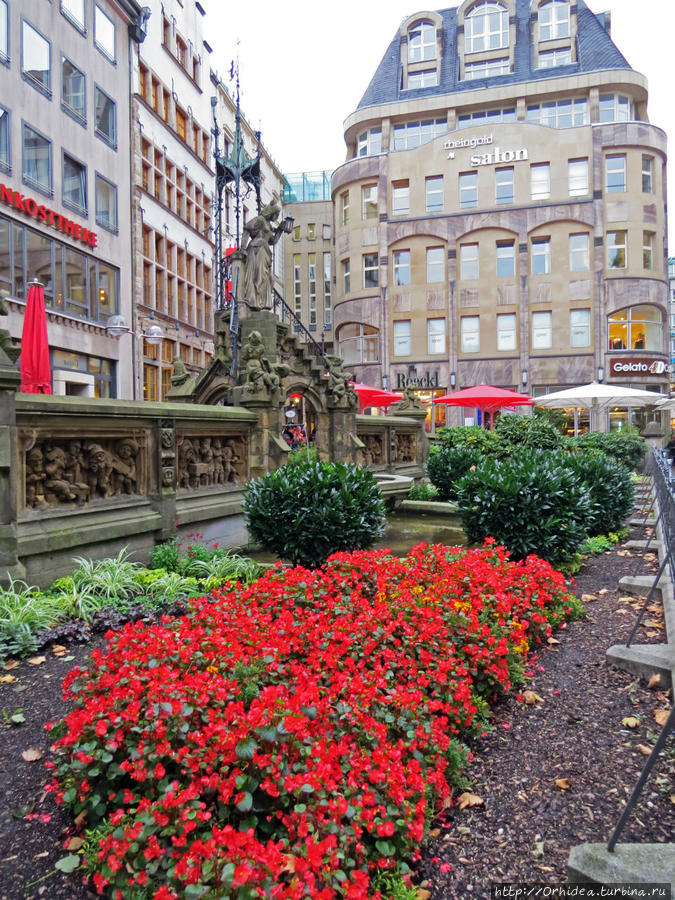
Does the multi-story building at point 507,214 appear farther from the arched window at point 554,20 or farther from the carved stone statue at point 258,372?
the carved stone statue at point 258,372

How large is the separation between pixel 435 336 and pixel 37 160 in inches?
1004

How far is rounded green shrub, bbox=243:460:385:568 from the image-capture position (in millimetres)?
7059

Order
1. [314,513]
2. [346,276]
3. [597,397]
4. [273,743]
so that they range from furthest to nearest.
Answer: [346,276], [597,397], [314,513], [273,743]

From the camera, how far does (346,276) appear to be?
4250 cm

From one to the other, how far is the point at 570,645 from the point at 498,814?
7.69 ft

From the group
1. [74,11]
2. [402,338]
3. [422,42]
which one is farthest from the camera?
[422,42]

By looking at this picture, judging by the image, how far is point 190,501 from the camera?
8.60 m

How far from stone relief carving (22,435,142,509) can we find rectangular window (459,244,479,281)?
35.3 m

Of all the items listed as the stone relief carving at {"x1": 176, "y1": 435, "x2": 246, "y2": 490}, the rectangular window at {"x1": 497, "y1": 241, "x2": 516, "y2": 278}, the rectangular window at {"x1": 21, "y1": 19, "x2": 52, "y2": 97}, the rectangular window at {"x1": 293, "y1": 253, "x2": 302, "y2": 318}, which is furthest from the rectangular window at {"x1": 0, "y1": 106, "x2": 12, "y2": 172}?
the rectangular window at {"x1": 293, "y1": 253, "x2": 302, "y2": 318}

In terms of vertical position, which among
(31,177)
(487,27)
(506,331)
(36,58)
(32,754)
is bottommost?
(32,754)

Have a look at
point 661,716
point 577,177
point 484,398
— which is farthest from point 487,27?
point 661,716

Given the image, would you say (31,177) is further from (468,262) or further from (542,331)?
(542,331)

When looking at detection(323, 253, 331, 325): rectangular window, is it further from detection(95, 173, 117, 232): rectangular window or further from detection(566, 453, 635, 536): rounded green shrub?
detection(566, 453, 635, 536): rounded green shrub

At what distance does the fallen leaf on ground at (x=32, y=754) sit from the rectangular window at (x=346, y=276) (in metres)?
40.7
